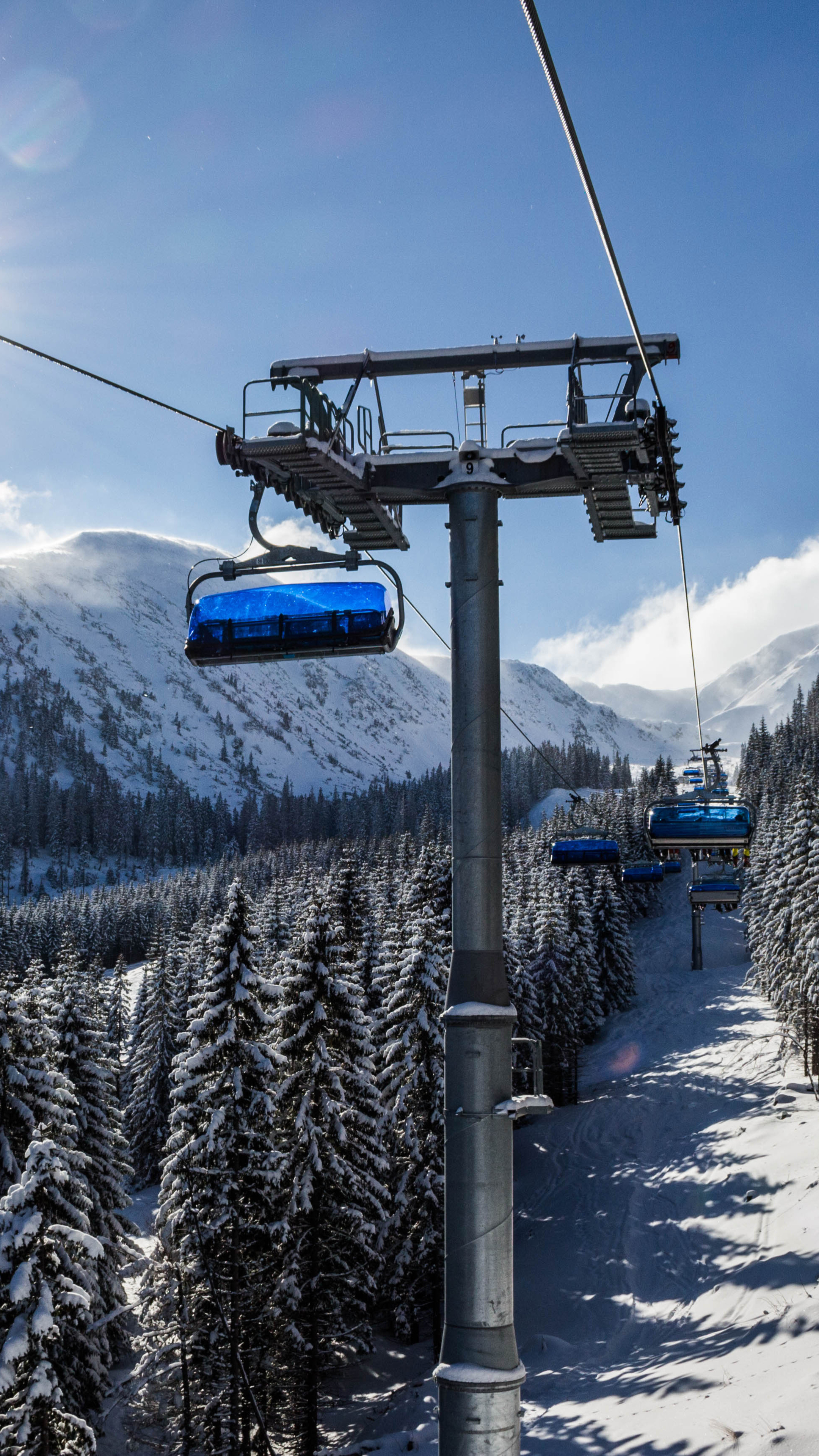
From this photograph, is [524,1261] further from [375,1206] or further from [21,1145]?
[21,1145]

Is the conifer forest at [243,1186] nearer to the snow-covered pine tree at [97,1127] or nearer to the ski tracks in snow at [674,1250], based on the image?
the snow-covered pine tree at [97,1127]

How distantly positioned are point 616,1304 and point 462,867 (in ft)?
101

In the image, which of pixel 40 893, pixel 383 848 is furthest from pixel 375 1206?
pixel 40 893

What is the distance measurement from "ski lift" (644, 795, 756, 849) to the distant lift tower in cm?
1599

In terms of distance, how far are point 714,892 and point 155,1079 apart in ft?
86.7

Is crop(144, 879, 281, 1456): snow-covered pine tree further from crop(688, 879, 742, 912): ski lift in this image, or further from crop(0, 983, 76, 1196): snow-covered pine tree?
crop(688, 879, 742, 912): ski lift

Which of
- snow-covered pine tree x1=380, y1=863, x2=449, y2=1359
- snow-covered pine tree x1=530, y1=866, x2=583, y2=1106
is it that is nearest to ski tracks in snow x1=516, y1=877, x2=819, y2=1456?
snow-covered pine tree x1=530, y1=866, x2=583, y2=1106

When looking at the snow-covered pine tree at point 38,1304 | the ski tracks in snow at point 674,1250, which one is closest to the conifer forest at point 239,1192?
the snow-covered pine tree at point 38,1304

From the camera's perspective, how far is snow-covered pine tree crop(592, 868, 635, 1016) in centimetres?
6562

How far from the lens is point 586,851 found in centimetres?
2956

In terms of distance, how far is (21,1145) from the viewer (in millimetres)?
23812

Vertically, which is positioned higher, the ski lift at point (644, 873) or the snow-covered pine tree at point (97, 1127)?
the ski lift at point (644, 873)

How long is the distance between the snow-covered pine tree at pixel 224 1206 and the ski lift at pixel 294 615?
18.2 meters

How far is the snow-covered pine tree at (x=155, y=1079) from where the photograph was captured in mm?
48188
